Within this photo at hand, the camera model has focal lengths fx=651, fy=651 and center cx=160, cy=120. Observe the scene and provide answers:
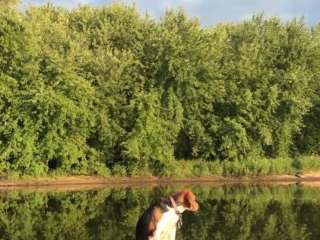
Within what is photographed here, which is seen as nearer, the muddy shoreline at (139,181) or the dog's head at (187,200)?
the dog's head at (187,200)

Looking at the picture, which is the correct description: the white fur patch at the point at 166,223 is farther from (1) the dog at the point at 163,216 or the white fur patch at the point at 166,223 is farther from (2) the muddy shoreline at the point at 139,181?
(2) the muddy shoreline at the point at 139,181

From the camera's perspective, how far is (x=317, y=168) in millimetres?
48750

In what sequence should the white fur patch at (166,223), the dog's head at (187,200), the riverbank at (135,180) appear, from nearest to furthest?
the dog's head at (187,200) < the white fur patch at (166,223) < the riverbank at (135,180)

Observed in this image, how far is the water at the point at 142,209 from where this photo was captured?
2291 cm

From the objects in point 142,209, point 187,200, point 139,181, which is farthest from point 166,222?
point 139,181

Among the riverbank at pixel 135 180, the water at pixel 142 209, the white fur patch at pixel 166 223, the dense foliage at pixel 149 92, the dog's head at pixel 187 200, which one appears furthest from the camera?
the dense foliage at pixel 149 92

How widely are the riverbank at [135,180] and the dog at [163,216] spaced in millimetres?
33397

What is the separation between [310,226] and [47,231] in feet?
31.6

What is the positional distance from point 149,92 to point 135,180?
6.34m

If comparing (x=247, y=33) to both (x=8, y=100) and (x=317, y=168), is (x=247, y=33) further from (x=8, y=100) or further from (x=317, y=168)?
(x=8, y=100)

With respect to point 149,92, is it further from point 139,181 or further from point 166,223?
point 166,223

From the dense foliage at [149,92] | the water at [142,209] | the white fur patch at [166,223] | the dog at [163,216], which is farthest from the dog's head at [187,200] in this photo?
the dense foliage at [149,92]

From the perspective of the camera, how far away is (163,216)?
918 centimetres

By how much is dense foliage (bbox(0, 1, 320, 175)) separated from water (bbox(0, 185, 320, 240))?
522 cm
